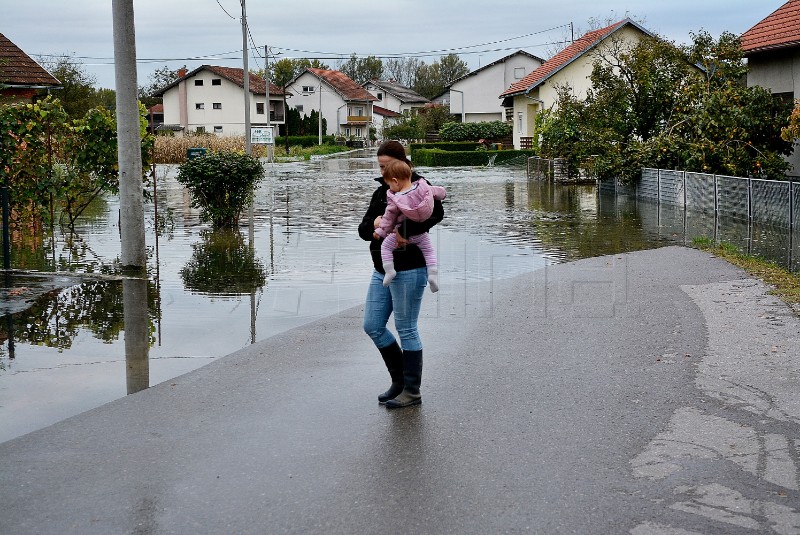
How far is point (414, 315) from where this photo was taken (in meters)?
6.57

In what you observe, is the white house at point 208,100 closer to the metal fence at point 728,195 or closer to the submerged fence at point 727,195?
the submerged fence at point 727,195

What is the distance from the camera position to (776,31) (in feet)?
74.8

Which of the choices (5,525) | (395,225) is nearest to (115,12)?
(395,225)

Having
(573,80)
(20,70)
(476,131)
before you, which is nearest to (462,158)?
(573,80)

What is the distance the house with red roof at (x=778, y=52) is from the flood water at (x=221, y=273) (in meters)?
3.96

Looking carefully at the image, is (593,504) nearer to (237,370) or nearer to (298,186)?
(237,370)

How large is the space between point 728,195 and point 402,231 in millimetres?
14695

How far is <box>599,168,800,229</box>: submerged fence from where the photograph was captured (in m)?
17.2

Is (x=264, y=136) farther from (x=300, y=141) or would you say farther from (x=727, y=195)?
(x=727, y=195)

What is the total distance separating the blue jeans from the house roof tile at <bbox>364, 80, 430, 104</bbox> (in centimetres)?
13095

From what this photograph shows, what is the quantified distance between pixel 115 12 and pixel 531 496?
373 inches

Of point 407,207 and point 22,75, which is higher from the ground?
point 22,75

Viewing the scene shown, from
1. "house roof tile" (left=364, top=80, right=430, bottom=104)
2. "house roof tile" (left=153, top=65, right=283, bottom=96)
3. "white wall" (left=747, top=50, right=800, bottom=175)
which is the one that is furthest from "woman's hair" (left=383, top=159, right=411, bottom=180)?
"house roof tile" (left=364, top=80, right=430, bottom=104)

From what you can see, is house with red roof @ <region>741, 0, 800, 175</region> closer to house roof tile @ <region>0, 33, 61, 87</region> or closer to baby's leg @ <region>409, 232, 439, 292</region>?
baby's leg @ <region>409, 232, 439, 292</region>
